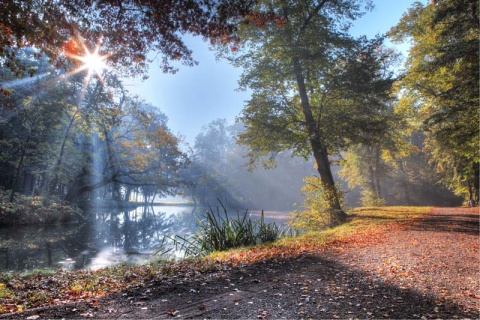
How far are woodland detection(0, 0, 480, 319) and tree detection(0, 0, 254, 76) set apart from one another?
0.03 m

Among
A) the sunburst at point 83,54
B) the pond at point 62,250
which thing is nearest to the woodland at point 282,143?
the sunburst at point 83,54

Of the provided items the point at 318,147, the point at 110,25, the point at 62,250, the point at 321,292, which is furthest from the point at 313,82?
the point at 62,250

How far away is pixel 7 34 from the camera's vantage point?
5.23m

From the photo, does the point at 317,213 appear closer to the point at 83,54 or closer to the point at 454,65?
the point at 454,65

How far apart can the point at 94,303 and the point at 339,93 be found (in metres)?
12.3

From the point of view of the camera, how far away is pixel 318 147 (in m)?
13.6

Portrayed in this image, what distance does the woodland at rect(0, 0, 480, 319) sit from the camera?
3.78 metres

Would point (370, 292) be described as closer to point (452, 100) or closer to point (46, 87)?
point (452, 100)

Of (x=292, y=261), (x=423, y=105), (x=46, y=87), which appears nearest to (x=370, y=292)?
(x=292, y=261)

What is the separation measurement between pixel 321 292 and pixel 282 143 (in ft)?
33.6

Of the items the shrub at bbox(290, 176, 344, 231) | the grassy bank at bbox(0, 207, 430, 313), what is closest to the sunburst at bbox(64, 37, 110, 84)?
the grassy bank at bbox(0, 207, 430, 313)

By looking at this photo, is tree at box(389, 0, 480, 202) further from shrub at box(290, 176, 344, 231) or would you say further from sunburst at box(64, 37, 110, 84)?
sunburst at box(64, 37, 110, 84)

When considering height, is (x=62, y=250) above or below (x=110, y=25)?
below

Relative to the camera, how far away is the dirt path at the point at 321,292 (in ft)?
10.4
